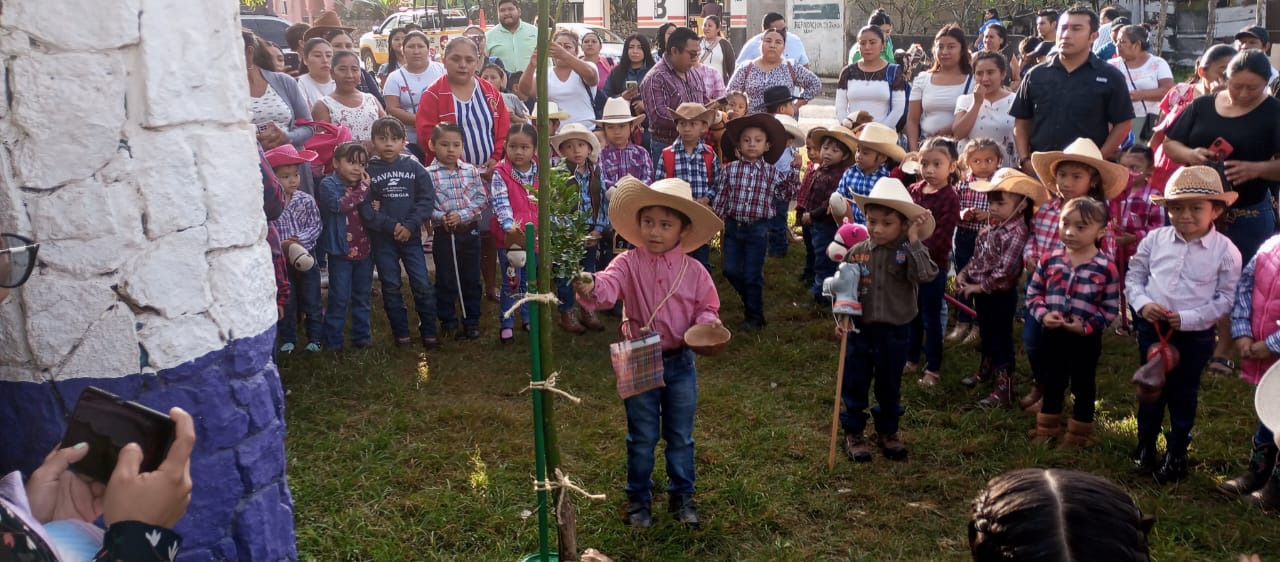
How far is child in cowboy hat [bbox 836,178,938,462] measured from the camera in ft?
14.9

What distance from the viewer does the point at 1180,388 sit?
431 cm

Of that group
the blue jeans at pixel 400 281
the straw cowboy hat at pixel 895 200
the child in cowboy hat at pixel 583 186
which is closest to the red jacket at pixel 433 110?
the child in cowboy hat at pixel 583 186

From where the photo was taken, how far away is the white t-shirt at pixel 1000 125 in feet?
22.0

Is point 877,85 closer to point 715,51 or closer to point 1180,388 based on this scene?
point 715,51

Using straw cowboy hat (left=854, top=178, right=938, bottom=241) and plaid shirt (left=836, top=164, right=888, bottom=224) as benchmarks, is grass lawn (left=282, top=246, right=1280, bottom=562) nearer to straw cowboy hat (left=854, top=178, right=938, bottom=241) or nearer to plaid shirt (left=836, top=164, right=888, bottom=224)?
plaid shirt (left=836, top=164, right=888, bottom=224)

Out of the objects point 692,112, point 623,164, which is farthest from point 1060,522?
point 623,164

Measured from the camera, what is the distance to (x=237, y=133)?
2799mm

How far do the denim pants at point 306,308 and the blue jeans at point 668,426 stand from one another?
2854 millimetres

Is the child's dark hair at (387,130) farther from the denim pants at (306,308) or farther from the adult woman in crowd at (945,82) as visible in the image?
the adult woman in crowd at (945,82)

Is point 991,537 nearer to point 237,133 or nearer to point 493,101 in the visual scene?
point 237,133

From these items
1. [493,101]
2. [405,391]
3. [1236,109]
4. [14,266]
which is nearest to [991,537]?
[14,266]

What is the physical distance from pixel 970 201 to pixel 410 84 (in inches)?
163

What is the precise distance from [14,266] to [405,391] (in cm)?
358

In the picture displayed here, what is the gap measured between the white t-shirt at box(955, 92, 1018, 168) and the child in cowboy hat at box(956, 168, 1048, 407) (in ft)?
4.79
